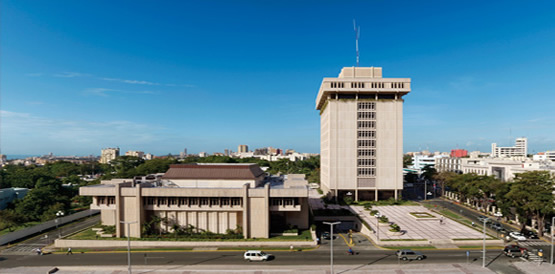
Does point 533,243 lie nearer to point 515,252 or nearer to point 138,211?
point 515,252

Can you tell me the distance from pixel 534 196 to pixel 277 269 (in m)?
58.2

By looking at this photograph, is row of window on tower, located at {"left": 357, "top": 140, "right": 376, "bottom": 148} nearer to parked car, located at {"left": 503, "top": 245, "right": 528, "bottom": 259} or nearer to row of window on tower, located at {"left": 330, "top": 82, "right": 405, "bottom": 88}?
row of window on tower, located at {"left": 330, "top": 82, "right": 405, "bottom": 88}

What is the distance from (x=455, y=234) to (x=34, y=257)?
8286 centimetres

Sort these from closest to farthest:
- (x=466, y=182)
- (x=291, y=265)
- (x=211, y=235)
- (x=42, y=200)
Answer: (x=291, y=265) → (x=211, y=235) → (x=42, y=200) → (x=466, y=182)

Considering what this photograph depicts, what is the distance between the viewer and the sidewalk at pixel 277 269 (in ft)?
137

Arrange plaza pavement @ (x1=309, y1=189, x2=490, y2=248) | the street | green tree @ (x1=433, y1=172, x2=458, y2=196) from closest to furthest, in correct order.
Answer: the street < plaza pavement @ (x1=309, y1=189, x2=490, y2=248) < green tree @ (x1=433, y1=172, x2=458, y2=196)

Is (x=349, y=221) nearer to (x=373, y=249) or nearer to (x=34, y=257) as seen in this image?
(x=373, y=249)

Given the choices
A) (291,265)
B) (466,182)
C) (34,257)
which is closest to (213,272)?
(291,265)

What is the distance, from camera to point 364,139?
9850cm

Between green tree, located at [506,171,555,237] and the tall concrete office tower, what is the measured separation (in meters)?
36.6

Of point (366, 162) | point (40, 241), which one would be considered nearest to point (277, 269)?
point (40, 241)

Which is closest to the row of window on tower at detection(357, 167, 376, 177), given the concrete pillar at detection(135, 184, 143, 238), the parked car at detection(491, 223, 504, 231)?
the parked car at detection(491, 223, 504, 231)

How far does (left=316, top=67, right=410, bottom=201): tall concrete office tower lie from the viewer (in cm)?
9769

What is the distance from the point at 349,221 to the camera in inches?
2815
